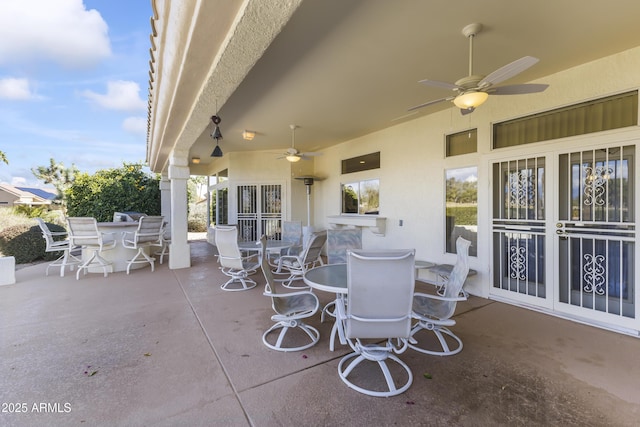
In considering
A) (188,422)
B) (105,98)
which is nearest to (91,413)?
(188,422)

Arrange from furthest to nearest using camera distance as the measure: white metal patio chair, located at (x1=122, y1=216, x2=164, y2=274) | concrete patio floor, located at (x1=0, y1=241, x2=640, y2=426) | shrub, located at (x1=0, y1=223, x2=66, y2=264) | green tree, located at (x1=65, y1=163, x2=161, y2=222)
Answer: green tree, located at (x1=65, y1=163, x2=161, y2=222) → shrub, located at (x1=0, y1=223, x2=66, y2=264) → white metal patio chair, located at (x1=122, y1=216, x2=164, y2=274) → concrete patio floor, located at (x1=0, y1=241, x2=640, y2=426)

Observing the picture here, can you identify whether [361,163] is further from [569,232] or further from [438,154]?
[569,232]

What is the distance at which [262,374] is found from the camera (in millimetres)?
2201

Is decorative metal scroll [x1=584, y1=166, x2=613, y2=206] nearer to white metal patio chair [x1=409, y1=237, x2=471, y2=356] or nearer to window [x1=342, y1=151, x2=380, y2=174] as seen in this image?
white metal patio chair [x1=409, y1=237, x2=471, y2=356]

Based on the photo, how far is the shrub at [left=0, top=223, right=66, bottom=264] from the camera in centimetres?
677

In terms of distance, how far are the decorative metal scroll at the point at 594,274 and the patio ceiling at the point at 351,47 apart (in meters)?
2.17

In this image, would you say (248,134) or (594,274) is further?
(248,134)

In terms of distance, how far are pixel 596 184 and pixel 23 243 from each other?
37.9ft

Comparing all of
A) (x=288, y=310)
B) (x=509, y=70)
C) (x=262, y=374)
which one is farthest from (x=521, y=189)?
(x=262, y=374)

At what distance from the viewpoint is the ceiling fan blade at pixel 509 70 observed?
211 centimetres

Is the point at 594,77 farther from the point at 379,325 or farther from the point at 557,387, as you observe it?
the point at 379,325

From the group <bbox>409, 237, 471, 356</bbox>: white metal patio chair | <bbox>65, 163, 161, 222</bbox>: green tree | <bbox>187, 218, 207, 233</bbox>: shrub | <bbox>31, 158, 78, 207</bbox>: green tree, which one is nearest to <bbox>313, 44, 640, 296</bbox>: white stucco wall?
<bbox>409, 237, 471, 356</bbox>: white metal patio chair

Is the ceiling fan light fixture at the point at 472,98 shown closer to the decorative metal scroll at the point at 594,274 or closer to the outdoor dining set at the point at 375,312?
the outdoor dining set at the point at 375,312

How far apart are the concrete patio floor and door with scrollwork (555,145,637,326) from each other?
334 millimetres
